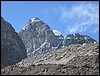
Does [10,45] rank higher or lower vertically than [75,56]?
higher

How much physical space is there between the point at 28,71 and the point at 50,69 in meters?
4.01

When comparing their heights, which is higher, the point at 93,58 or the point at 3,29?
the point at 3,29

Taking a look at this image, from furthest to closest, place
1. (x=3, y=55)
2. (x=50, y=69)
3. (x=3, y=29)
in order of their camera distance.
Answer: (x=3, y=29) → (x=3, y=55) → (x=50, y=69)

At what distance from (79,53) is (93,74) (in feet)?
92.3

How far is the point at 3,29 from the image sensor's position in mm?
166750

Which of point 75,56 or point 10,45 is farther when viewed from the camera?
point 10,45

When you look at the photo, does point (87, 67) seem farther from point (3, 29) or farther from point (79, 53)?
point (3, 29)

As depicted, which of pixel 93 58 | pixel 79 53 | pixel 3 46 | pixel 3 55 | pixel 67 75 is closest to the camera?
pixel 67 75

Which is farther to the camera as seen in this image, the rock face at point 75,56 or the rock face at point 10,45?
the rock face at point 10,45

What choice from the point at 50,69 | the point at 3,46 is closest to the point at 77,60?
the point at 50,69

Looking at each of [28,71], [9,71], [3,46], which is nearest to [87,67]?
[28,71]

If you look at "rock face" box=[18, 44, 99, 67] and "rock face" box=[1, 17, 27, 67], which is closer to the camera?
"rock face" box=[18, 44, 99, 67]

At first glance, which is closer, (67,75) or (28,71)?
(67,75)

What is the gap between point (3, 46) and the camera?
144 m
